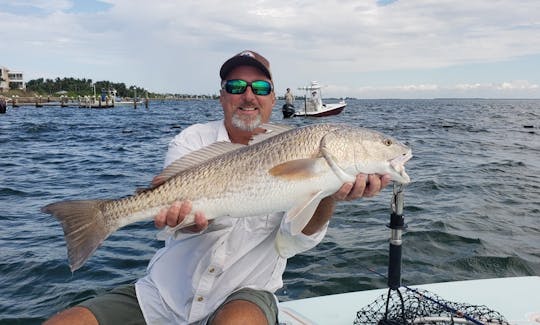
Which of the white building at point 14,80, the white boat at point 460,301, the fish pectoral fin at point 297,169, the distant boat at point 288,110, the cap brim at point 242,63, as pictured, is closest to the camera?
the fish pectoral fin at point 297,169

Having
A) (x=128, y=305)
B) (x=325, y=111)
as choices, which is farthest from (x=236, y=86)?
(x=325, y=111)

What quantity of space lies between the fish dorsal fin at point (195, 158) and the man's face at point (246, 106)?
31.4 inches

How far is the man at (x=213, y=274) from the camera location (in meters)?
3.59

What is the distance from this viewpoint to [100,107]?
86438 mm

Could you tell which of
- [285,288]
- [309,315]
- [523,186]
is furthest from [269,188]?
[523,186]

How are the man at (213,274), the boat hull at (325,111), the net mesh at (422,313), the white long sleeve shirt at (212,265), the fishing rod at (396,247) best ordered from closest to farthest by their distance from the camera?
1. the man at (213,274)
2. the white long sleeve shirt at (212,265)
3. the fishing rod at (396,247)
4. the net mesh at (422,313)
5. the boat hull at (325,111)

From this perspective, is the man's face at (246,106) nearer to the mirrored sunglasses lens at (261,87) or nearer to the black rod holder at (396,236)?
the mirrored sunglasses lens at (261,87)

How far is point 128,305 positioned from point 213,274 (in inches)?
34.1

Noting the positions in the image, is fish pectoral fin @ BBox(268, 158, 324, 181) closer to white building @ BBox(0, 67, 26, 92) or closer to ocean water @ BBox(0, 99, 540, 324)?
ocean water @ BBox(0, 99, 540, 324)

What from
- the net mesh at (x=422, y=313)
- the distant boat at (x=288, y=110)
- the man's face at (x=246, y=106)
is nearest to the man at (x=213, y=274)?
the man's face at (x=246, y=106)

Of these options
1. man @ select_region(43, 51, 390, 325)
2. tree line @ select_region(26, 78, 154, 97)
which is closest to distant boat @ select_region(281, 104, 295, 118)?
man @ select_region(43, 51, 390, 325)

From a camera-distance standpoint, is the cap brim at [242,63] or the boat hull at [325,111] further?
the boat hull at [325,111]

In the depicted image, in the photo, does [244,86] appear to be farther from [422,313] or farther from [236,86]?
[422,313]

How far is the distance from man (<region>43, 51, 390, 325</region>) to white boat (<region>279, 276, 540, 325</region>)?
89cm
